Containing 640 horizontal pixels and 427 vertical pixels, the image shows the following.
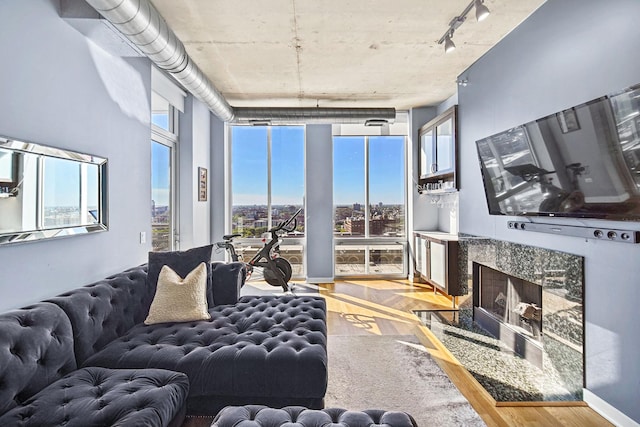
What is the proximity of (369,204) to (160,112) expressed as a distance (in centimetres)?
371

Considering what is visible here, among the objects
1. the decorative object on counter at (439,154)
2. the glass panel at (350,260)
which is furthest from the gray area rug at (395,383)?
the glass panel at (350,260)

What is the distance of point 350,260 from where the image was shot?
635 centimetres

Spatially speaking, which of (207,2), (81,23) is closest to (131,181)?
(81,23)

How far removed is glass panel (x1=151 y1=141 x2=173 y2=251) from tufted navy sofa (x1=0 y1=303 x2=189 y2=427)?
7.95 feet

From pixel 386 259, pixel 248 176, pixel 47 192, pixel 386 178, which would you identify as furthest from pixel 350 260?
pixel 47 192

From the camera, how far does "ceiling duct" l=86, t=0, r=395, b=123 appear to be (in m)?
2.28

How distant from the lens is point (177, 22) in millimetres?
3080

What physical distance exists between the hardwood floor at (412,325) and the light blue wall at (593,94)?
0.37 metres

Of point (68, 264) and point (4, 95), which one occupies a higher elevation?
point (4, 95)

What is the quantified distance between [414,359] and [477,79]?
3.09 meters

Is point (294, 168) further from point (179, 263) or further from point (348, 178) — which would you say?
point (179, 263)

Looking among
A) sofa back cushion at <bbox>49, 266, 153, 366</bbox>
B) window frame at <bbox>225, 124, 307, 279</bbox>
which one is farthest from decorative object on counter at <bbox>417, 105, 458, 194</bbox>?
sofa back cushion at <bbox>49, 266, 153, 366</bbox>

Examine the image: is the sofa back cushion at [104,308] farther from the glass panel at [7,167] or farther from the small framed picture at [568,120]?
the small framed picture at [568,120]

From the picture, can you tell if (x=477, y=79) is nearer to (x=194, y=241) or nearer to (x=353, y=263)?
(x=353, y=263)
